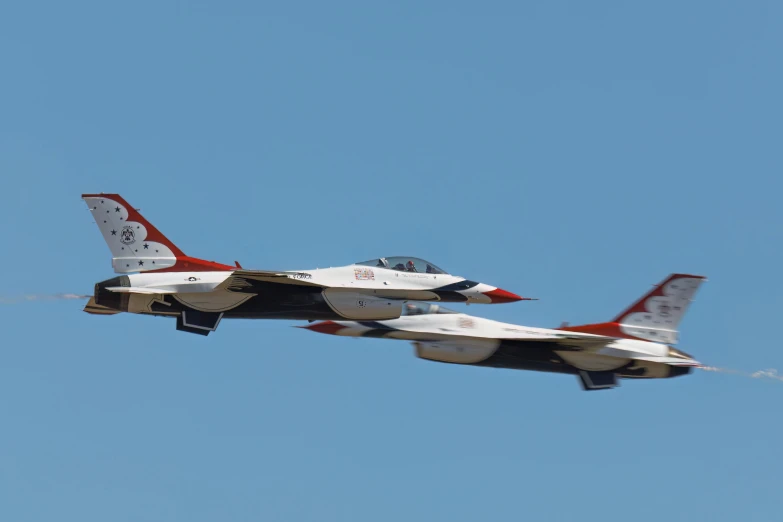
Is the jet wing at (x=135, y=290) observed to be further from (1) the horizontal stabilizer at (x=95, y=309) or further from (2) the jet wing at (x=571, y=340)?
(2) the jet wing at (x=571, y=340)

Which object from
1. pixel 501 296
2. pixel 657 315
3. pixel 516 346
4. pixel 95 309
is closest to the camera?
pixel 95 309

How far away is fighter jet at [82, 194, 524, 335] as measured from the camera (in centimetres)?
3403

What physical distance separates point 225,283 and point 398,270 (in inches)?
208

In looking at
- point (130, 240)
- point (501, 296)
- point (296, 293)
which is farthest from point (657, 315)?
point (130, 240)

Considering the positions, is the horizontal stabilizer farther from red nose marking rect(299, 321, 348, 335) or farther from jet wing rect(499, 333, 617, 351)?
jet wing rect(499, 333, 617, 351)

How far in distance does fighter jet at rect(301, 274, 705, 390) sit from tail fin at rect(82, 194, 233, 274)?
19.1 ft

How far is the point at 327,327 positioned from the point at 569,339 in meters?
8.01

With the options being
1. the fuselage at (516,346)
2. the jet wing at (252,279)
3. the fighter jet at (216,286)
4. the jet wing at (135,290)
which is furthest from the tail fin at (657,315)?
the jet wing at (135,290)

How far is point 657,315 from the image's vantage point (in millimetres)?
42469

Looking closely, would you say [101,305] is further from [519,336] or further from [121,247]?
[519,336]

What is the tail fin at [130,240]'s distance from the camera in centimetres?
3484

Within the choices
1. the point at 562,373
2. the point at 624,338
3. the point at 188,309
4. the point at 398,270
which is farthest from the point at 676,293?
the point at 188,309

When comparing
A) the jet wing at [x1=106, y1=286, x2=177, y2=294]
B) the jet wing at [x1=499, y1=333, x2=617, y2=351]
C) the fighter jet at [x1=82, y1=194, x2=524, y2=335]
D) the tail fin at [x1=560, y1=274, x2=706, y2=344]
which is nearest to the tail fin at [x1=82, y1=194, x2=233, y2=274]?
the fighter jet at [x1=82, y1=194, x2=524, y2=335]

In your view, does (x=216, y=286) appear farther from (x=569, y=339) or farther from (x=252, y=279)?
(x=569, y=339)
